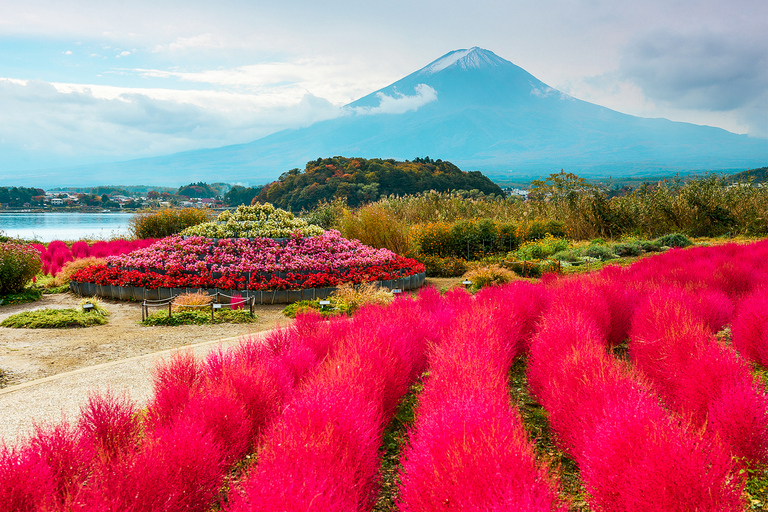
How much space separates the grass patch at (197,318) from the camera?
7496mm

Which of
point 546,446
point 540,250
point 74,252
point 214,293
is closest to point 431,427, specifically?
point 546,446

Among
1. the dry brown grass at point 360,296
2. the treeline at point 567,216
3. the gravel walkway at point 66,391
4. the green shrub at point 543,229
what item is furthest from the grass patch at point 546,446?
the green shrub at point 543,229

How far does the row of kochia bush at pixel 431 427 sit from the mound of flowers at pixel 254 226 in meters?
7.16

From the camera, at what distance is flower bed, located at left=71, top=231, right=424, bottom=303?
371 inches

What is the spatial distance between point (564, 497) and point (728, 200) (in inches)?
769

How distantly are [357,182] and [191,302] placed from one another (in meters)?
34.8

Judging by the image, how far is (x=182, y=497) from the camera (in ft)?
7.45

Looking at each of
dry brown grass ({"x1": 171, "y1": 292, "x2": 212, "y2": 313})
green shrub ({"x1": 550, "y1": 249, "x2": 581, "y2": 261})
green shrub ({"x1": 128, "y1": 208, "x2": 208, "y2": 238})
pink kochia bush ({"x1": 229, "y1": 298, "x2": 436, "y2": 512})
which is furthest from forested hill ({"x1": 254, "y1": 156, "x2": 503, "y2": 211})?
pink kochia bush ({"x1": 229, "y1": 298, "x2": 436, "y2": 512})

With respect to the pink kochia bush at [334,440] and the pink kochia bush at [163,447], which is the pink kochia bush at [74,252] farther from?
the pink kochia bush at [334,440]

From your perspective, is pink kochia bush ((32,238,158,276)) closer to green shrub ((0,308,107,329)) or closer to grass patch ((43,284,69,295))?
grass patch ((43,284,69,295))

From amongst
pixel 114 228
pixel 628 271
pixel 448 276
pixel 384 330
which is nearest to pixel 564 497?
pixel 384 330

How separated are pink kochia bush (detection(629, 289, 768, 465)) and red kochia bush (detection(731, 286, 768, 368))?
431mm

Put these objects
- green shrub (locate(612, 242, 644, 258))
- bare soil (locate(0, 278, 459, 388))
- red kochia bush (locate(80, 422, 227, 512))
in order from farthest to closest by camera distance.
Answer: green shrub (locate(612, 242, 644, 258)) → bare soil (locate(0, 278, 459, 388)) → red kochia bush (locate(80, 422, 227, 512))

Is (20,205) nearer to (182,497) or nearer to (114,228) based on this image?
(114,228)
